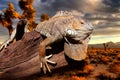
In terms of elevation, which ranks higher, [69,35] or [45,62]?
[69,35]

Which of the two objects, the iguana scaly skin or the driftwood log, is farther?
the driftwood log

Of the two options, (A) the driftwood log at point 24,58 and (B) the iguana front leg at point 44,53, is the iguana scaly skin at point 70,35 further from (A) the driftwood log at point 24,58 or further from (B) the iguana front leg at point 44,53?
(A) the driftwood log at point 24,58

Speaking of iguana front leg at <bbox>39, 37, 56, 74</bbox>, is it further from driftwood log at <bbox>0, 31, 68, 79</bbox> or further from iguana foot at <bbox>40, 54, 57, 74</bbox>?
driftwood log at <bbox>0, 31, 68, 79</bbox>

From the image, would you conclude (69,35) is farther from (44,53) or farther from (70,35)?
(44,53)

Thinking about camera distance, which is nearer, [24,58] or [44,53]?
[44,53]

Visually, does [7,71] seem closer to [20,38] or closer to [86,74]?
[20,38]

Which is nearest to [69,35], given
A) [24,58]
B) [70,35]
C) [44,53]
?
[70,35]
